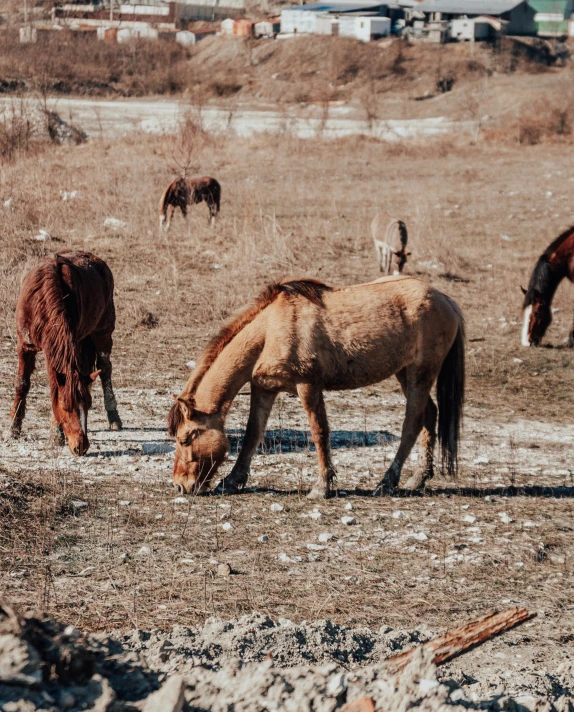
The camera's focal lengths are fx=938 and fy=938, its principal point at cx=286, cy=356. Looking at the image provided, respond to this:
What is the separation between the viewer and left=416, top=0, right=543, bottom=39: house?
70562mm

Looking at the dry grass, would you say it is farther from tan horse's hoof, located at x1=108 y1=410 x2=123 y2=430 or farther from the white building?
tan horse's hoof, located at x1=108 y1=410 x2=123 y2=430

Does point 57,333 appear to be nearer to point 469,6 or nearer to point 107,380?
point 107,380

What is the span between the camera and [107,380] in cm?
853

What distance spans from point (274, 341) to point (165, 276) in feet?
25.0

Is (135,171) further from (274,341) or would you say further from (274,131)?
(274,341)

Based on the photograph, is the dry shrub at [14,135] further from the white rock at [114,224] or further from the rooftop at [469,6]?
the rooftop at [469,6]

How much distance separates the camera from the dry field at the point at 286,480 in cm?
517

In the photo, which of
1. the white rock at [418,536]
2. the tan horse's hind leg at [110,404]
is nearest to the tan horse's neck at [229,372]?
the white rock at [418,536]

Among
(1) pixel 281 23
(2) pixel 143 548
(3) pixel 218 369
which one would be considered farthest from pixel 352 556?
(1) pixel 281 23

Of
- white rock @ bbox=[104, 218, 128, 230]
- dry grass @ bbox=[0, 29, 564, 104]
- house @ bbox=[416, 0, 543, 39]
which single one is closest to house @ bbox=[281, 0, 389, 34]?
house @ bbox=[416, 0, 543, 39]

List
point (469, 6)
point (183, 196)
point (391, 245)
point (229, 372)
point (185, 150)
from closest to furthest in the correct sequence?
point (229, 372) < point (391, 245) < point (183, 196) < point (185, 150) < point (469, 6)

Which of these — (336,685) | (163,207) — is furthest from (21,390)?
(163,207)

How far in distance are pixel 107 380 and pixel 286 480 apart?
2.15m

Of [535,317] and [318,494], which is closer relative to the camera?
[318,494]
